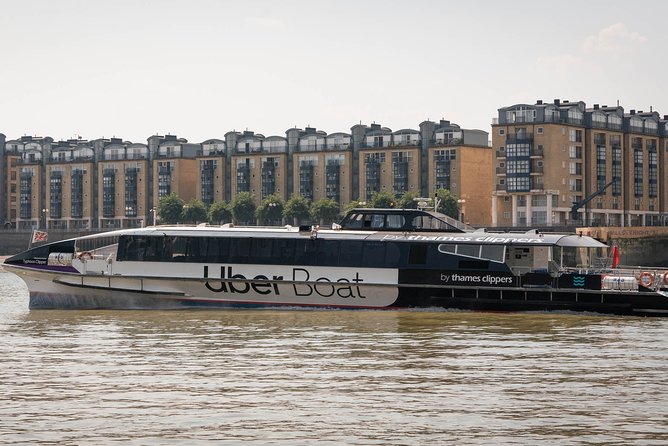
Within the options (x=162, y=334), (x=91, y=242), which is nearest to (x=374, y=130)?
(x=91, y=242)

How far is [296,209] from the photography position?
158250 mm

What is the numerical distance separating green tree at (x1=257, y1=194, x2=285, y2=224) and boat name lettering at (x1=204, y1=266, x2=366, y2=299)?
112m

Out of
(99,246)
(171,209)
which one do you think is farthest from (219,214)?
(99,246)

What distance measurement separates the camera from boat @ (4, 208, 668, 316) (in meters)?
44.4

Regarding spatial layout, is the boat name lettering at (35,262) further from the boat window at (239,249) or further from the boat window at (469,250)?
the boat window at (469,250)

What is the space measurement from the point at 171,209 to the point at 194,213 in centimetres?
452

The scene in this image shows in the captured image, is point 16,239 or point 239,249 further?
point 16,239

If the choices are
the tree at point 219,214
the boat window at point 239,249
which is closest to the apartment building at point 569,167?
the tree at point 219,214

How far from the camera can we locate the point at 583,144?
483 feet

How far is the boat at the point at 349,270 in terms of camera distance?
4441 cm

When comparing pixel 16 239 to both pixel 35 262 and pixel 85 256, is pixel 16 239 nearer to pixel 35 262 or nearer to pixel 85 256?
pixel 35 262

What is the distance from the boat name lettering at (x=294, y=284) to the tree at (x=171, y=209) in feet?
409

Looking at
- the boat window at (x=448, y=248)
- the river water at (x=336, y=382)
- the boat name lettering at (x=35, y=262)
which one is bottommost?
the river water at (x=336, y=382)

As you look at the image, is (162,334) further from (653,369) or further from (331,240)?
(653,369)
